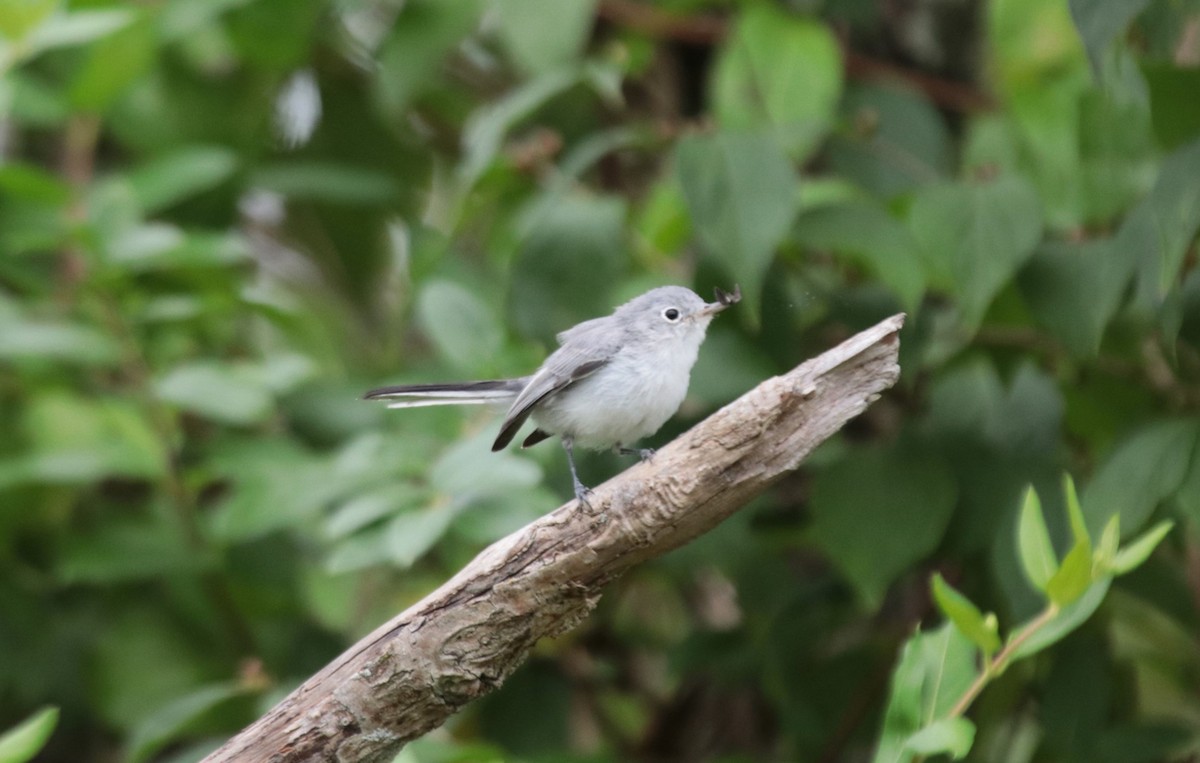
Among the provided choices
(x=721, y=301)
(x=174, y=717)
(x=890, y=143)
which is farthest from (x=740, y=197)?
(x=174, y=717)

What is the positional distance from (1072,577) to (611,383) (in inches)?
34.2

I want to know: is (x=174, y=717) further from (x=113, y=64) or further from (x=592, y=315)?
(x=113, y=64)

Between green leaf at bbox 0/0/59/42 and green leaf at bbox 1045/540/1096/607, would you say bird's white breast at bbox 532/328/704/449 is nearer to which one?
green leaf at bbox 1045/540/1096/607

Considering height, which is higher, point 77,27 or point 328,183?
point 77,27

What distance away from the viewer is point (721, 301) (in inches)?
94.3

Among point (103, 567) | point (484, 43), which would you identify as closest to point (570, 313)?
point (103, 567)

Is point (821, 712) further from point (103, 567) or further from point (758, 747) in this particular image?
point (103, 567)

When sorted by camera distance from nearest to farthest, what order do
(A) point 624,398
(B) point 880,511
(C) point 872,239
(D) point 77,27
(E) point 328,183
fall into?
(A) point 624,398 → (C) point 872,239 → (B) point 880,511 → (D) point 77,27 → (E) point 328,183

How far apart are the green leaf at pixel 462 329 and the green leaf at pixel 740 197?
53 cm

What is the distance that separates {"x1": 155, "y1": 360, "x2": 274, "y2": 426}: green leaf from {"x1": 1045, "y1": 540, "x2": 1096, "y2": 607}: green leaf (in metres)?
1.96

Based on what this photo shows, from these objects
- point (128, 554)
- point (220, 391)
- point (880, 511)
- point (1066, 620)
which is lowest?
point (880, 511)

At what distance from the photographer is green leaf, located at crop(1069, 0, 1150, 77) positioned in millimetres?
1955

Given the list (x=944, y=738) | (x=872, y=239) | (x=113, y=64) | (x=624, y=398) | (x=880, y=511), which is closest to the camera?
(x=944, y=738)

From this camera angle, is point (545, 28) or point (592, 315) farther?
point (545, 28)
